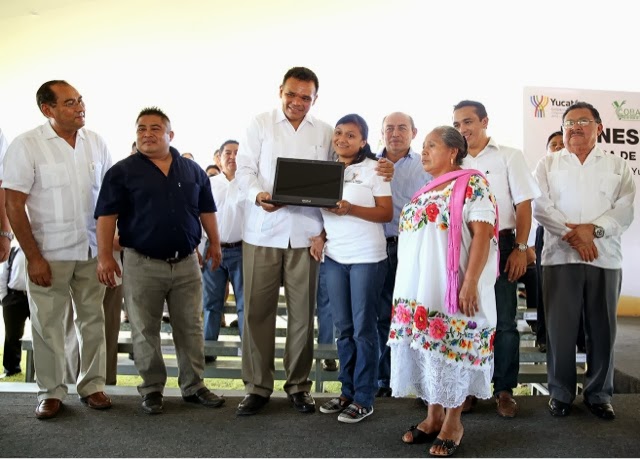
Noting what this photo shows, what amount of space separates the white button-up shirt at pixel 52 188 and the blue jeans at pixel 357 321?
1.25 m

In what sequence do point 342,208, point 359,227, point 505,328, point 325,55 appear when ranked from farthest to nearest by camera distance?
point 325,55 < point 505,328 < point 359,227 < point 342,208

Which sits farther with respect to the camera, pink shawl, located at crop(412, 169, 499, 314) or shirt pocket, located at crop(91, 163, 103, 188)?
shirt pocket, located at crop(91, 163, 103, 188)

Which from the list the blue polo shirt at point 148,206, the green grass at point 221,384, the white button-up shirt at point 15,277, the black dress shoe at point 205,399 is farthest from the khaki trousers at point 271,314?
the white button-up shirt at point 15,277

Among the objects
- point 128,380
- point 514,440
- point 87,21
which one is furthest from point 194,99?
point 514,440

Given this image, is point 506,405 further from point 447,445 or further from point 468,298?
point 468,298

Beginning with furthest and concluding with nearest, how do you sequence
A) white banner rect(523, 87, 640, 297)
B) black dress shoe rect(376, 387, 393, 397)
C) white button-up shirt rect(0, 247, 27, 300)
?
white banner rect(523, 87, 640, 297) → white button-up shirt rect(0, 247, 27, 300) → black dress shoe rect(376, 387, 393, 397)

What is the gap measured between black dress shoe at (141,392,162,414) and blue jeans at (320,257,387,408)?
35.3 inches

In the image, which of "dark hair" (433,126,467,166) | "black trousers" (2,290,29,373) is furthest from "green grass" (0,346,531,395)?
"dark hair" (433,126,467,166)

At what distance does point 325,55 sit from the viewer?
7.26 m

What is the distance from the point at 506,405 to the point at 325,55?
534cm

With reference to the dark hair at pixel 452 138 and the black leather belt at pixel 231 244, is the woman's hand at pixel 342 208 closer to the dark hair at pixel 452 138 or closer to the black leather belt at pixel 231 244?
the dark hair at pixel 452 138

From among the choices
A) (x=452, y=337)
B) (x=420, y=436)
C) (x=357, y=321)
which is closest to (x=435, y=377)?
(x=452, y=337)

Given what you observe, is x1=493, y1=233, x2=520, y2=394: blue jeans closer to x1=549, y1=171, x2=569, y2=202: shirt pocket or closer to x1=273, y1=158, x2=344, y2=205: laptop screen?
x1=549, y1=171, x2=569, y2=202: shirt pocket

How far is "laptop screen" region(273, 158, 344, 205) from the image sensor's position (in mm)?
2744
